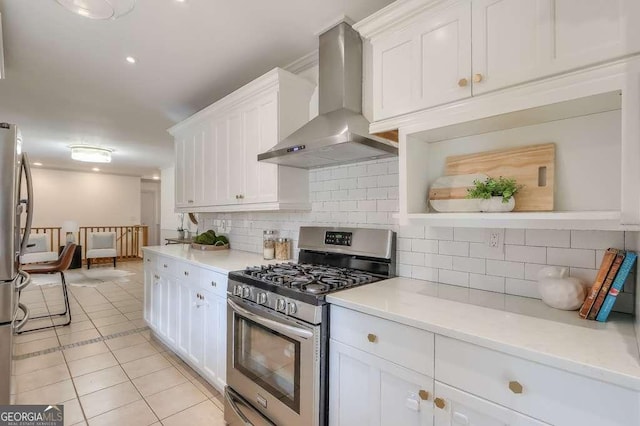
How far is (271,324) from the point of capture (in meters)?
1.71

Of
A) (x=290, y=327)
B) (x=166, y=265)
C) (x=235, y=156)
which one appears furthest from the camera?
(x=166, y=265)

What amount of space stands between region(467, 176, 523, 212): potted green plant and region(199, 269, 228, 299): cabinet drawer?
5.37 ft

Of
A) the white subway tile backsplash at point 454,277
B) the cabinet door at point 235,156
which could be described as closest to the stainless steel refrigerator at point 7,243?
the cabinet door at point 235,156

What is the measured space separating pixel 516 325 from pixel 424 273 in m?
0.76

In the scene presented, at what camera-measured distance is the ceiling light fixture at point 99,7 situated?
1.62 m

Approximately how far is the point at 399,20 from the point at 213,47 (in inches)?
55.7

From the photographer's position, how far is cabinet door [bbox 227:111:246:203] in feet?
8.95

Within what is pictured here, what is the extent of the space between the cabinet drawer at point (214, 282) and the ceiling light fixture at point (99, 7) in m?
1.64

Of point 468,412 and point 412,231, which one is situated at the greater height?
point 412,231

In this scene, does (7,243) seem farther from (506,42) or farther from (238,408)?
(506,42)

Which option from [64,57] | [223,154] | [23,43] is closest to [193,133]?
[223,154]

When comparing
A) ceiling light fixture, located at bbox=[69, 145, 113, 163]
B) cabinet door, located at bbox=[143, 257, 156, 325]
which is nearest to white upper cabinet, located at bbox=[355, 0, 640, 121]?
cabinet door, located at bbox=[143, 257, 156, 325]

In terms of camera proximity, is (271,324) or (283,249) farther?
(283,249)

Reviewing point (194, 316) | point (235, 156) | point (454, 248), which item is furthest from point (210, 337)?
point (454, 248)
